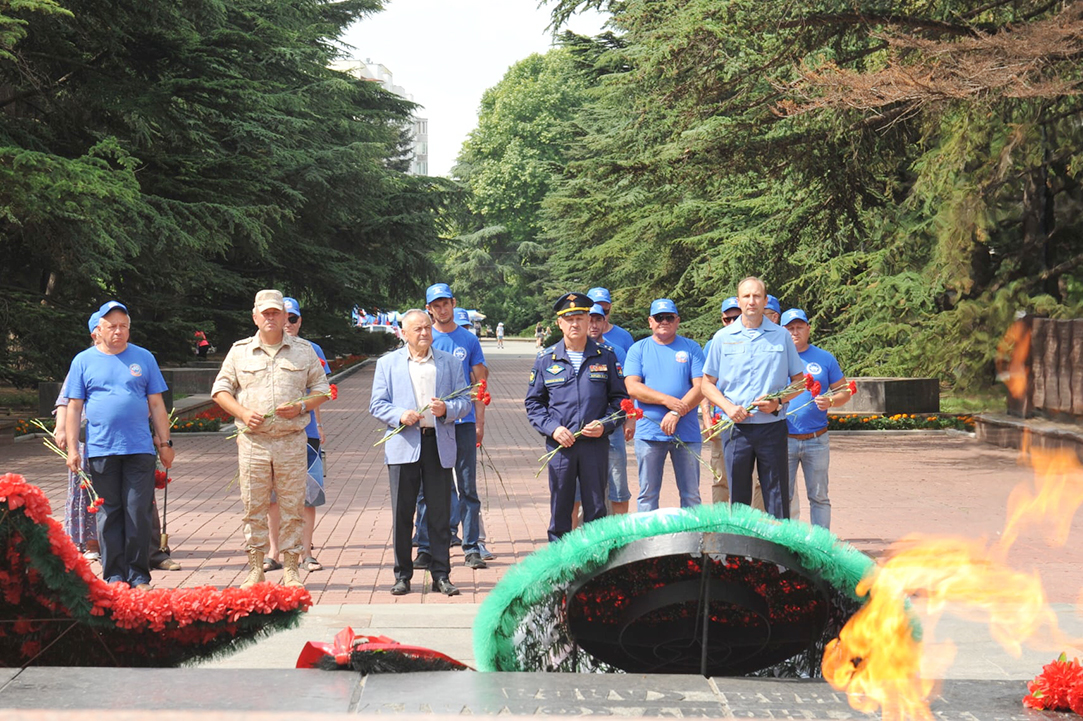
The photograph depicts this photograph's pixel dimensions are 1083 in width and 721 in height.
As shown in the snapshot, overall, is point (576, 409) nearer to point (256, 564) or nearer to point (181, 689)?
point (256, 564)

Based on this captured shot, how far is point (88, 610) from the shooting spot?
371 cm

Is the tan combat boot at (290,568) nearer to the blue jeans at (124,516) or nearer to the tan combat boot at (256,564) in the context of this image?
the tan combat boot at (256,564)

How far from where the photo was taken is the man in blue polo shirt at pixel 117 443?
22.9ft

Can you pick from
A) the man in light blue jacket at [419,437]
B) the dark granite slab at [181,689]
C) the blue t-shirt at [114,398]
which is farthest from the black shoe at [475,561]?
the dark granite slab at [181,689]

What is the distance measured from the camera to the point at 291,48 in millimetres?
34094

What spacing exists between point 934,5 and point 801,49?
6.48 feet

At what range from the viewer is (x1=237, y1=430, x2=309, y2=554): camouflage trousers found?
282 inches

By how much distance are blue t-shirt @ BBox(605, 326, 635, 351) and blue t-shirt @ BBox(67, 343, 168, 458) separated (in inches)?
145

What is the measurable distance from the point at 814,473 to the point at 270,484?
375 centimetres

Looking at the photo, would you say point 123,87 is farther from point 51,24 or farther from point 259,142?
point 259,142

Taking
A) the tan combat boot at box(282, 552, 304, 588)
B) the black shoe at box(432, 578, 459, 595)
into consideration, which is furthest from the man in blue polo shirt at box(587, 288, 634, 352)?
the tan combat boot at box(282, 552, 304, 588)

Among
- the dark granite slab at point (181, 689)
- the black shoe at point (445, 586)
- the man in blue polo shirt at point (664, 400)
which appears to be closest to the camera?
the dark granite slab at point (181, 689)

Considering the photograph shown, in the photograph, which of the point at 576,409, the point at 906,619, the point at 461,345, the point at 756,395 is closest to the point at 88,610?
the point at 906,619

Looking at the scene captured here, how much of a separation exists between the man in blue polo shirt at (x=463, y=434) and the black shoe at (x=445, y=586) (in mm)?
399
